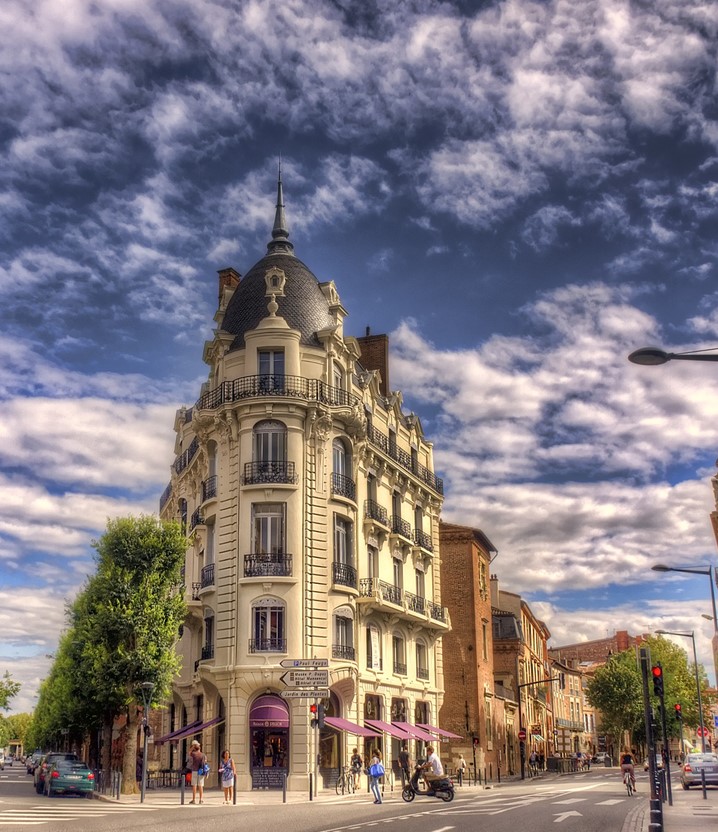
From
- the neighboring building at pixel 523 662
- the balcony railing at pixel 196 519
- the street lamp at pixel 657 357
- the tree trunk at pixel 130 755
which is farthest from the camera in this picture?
the neighboring building at pixel 523 662

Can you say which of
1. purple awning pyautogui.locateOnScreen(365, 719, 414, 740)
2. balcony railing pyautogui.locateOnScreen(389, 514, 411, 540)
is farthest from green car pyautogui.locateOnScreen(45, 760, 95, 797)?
balcony railing pyautogui.locateOnScreen(389, 514, 411, 540)

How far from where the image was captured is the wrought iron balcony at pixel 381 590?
43.3 meters

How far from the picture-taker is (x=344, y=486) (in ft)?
141

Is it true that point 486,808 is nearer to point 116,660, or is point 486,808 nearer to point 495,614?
point 116,660

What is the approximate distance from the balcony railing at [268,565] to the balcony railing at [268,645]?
2574 mm

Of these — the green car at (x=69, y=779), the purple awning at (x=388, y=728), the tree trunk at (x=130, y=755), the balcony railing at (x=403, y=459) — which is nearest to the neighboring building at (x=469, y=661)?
the balcony railing at (x=403, y=459)

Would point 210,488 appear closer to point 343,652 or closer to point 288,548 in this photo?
point 288,548

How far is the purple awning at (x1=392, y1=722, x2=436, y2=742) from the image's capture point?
149 ft

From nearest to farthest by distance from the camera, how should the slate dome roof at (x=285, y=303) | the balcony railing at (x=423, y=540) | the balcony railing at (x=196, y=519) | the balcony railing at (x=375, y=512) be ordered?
1. the balcony railing at (x=196, y=519)
2. the slate dome roof at (x=285, y=303)
3. the balcony railing at (x=375, y=512)
4. the balcony railing at (x=423, y=540)

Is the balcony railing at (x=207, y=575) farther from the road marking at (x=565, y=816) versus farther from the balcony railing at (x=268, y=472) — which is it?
the road marking at (x=565, y=816)

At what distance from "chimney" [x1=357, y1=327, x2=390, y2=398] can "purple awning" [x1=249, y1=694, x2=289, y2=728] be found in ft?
67.6

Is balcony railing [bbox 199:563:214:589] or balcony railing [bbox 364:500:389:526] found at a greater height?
balcony railing [bbox 364:500:389:526]

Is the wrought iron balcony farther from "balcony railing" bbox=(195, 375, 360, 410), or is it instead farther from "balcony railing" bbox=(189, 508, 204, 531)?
"balcony railing" bbox=(195, 375, 360, 410)

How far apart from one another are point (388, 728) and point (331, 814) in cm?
1917
